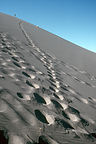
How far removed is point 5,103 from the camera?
161cm

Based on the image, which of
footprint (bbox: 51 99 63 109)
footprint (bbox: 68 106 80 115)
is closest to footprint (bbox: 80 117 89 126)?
footprint (bbox: 68 106 80 115)

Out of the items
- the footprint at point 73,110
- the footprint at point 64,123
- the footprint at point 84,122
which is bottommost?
the footprint at point 73,110

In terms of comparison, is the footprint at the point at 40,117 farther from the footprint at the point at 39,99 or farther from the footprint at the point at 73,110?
the footprint at the point at 73,110

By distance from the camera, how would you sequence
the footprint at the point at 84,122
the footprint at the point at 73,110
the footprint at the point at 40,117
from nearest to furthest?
the footprint at the point at 40,117 → the footprint at the point at 84,122 → the footprint at the point at 73,110

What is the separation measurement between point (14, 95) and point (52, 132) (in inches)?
27.2

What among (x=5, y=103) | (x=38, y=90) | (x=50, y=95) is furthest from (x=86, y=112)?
(x=5, y=103)

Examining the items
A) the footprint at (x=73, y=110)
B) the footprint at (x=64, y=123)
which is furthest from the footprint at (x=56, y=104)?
the footprint at (x=64, y=123)

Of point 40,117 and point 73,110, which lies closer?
point 40,117

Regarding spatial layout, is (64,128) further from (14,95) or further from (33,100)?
(14,95)

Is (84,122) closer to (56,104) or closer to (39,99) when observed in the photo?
(56,104)

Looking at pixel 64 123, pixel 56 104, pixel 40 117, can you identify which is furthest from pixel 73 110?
pixel 40 117

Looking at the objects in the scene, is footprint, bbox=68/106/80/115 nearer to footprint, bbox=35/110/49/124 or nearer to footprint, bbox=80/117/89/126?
footprint, bbox=80/117/89/126

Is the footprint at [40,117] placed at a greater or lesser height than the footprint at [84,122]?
greater

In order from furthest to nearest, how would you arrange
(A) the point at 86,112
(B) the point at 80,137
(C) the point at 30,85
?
1. (C) the point at 30,85
2. (A) the point at 86,112
3. (B) the point at 80,137
